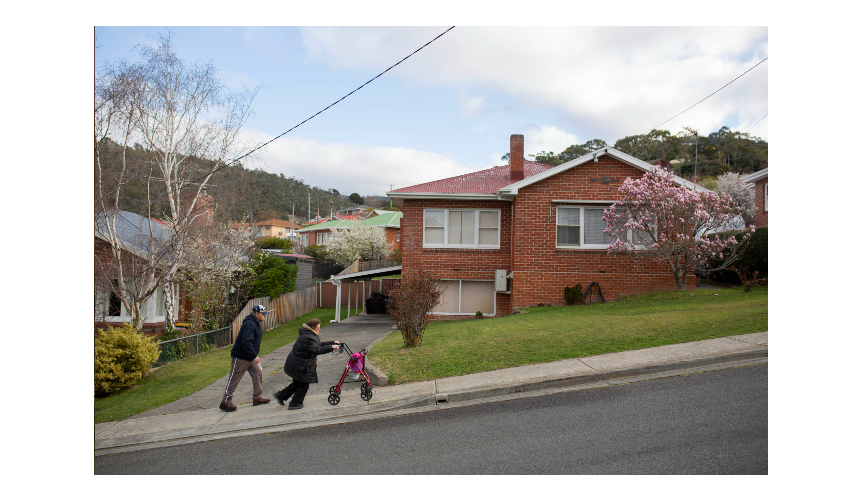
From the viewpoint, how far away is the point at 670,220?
1452cm

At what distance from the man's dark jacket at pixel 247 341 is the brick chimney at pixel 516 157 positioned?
44.4ft

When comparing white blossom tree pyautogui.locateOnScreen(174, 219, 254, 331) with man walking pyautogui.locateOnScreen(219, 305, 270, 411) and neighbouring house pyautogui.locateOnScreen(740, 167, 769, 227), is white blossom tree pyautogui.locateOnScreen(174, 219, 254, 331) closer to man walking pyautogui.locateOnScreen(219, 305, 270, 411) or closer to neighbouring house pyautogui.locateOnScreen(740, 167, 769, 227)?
man walking pyautogui.locateOnScreen(219, 305, 270, 411)

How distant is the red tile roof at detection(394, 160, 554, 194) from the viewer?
713 inches

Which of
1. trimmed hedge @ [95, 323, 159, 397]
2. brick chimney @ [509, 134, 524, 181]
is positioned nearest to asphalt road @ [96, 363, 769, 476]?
trimmed hedge @ [95, 323, 159, 397]

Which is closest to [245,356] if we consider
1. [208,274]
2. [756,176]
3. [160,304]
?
[208,274]

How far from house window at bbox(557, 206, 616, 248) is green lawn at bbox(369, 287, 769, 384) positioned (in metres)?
3.31

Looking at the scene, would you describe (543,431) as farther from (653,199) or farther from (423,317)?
(653,199)

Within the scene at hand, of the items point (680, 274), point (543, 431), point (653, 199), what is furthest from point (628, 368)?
point (680, 274)

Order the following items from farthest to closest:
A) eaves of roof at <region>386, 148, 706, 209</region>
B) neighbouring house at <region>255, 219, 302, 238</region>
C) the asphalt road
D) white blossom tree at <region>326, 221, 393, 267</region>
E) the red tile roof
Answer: neighbouring house at <region>255, 219, 302, 238</region> → white blossom tree at <region>326, 221, 393, 267</region> → the red tile roof → eaves of roof at <region>386, 148, 706, 209</region> → the asphalt road

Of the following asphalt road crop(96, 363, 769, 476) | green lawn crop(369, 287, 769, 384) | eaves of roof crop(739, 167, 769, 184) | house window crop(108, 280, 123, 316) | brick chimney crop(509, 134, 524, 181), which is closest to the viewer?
asphalt road crop(96, 363, 769, 476)

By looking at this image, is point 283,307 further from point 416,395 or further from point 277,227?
point 277,227

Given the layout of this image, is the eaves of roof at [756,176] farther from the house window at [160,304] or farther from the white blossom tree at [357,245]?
the house window at [160,304]
